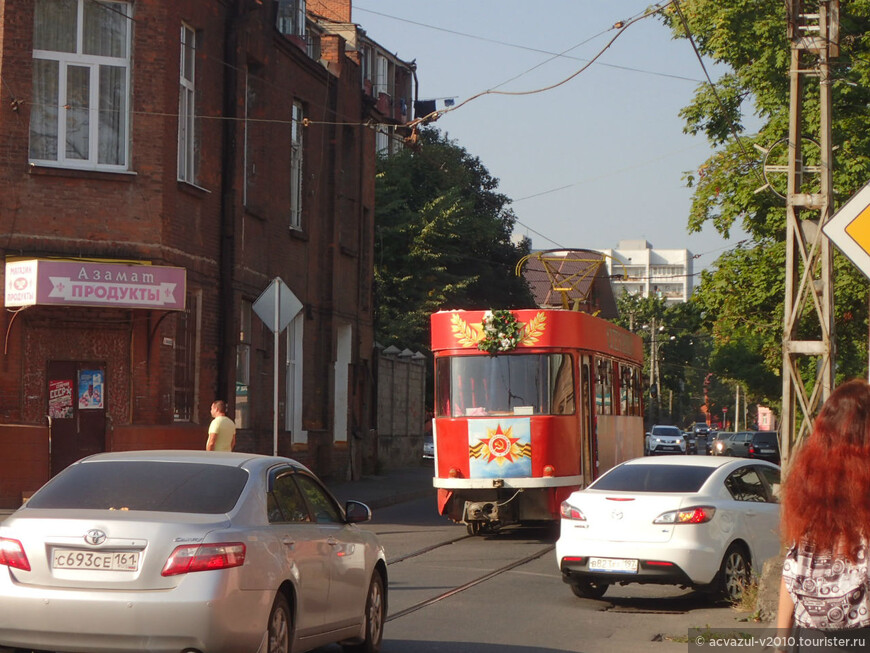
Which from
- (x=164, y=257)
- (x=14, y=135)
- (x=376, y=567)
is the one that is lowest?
(x=376, y=567)

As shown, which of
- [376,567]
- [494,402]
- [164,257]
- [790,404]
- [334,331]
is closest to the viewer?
[376,567]

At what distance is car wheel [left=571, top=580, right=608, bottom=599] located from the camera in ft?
42.2

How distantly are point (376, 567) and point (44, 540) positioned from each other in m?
3.04

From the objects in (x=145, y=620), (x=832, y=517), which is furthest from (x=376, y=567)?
(x=832, y=517)

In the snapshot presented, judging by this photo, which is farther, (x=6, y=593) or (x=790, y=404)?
(x=790, y=404)

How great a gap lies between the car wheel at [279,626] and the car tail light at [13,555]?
138 centimetres

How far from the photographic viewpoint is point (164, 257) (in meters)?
20.4

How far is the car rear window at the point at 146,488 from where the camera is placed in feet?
25.0

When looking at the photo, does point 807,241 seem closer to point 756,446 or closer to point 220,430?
point 220,430

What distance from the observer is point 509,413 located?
18.6 m

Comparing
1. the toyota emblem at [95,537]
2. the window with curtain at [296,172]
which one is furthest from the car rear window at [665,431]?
the toyota emblem at [95,537]

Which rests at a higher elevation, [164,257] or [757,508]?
[164,257]

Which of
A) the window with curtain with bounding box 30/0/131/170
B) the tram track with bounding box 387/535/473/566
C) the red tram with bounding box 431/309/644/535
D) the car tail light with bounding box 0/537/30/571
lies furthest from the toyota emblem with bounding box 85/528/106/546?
the window with curtain with bounding box 30/0/131/170

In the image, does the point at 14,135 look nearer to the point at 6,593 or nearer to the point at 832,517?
the point at 6,593
